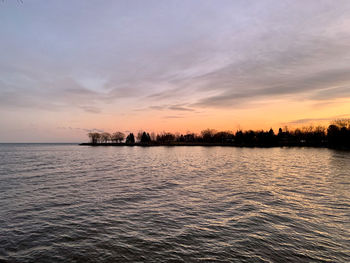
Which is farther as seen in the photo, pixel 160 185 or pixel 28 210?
pixel 160 185

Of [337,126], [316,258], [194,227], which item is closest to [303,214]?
[316,258]

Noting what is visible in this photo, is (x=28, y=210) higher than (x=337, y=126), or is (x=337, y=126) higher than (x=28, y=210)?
(x=337, y=126)

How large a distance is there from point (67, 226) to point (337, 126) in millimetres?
209114

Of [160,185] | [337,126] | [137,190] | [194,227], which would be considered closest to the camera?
[194,227]

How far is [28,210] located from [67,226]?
563cm

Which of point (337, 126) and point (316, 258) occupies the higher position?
point (337, 126)

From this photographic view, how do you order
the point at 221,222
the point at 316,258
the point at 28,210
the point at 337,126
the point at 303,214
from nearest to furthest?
the point at 316,258 → the point at 221,222 → the point at 303,214 → the point at 28,210 → the point at 337,126

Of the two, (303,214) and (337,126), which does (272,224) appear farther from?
(337,126)

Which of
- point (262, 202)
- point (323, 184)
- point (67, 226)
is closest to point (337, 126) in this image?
point (323, 184)

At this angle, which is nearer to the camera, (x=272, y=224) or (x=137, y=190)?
(x=272, y=224)

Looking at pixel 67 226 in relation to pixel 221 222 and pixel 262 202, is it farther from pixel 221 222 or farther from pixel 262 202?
pixel 262 202

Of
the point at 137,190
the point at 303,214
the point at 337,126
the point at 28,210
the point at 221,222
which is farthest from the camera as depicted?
the point at 337,126

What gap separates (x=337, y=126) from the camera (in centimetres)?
16412

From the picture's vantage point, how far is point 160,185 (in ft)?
80.1
